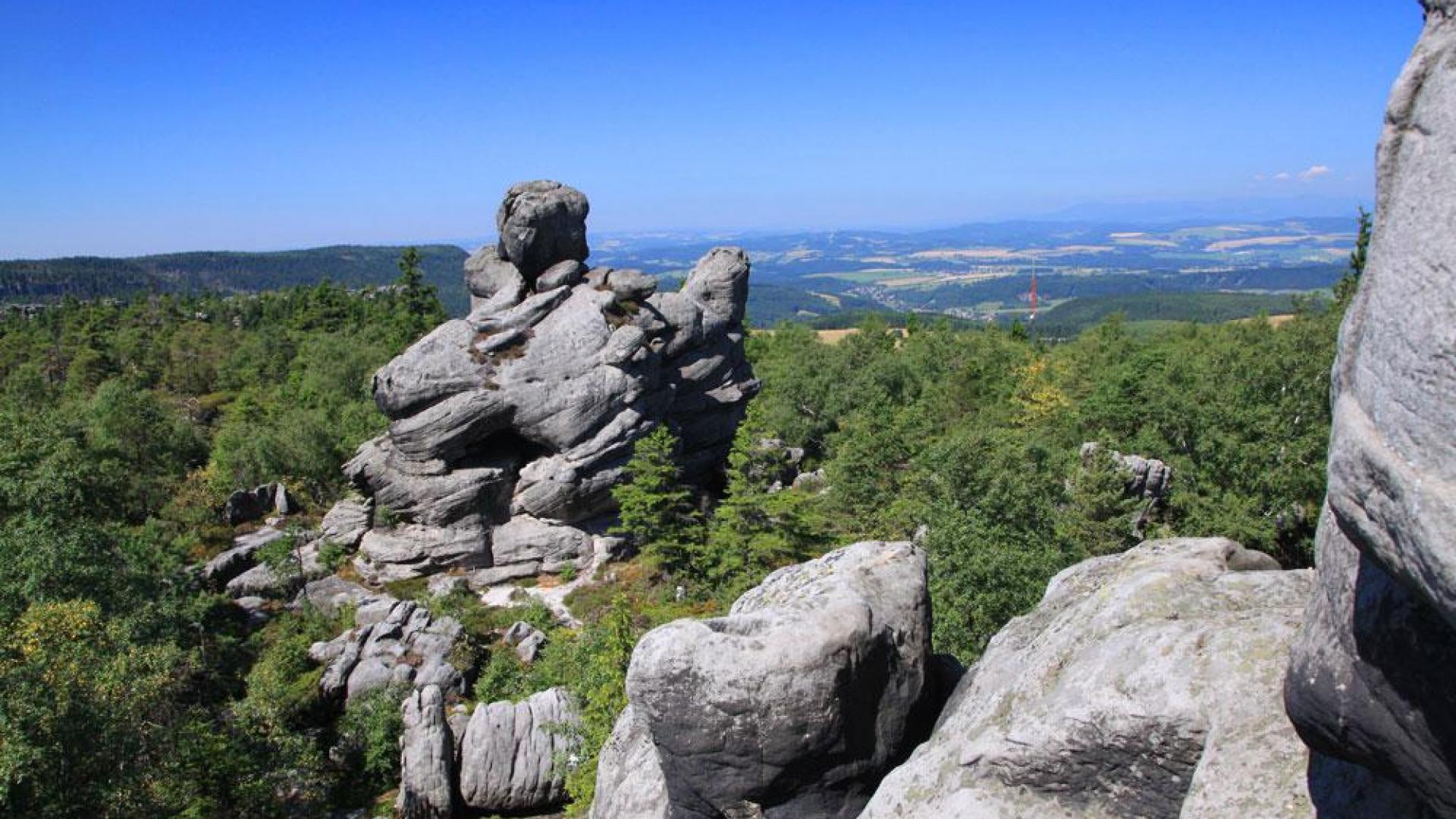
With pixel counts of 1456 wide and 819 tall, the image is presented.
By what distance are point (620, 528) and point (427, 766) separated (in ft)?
46.9

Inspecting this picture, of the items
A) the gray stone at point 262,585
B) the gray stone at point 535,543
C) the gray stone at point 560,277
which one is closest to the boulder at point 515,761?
the gray stone at point 535,543

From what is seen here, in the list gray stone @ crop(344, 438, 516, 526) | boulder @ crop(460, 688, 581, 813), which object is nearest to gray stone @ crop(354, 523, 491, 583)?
gray stone @ crop(344, 438, 516, 526)

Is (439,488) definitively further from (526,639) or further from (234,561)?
(234,561)

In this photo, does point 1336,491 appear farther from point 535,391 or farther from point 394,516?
point 394,516

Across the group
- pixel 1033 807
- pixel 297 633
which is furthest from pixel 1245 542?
pixel 297 633

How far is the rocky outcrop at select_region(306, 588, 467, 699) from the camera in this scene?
26.3 metres

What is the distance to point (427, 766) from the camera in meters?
21.0

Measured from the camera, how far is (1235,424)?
2848 cm

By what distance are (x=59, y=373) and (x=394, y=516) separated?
6941 centimetres

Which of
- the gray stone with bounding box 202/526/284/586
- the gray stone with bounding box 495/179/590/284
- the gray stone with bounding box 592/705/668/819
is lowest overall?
the gray stone with bounding box 202/526/284/586

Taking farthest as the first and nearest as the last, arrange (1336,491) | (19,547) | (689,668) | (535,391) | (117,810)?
(535,391), (19,547), (117,810), (689,668), (1336,491)

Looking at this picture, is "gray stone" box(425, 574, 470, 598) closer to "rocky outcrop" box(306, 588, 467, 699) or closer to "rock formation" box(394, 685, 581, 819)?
"rocky outcrop" box(306, 588, 467, 699)

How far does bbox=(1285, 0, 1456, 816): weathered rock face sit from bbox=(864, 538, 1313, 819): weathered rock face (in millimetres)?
1001

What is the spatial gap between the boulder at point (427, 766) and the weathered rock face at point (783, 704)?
41.1 ft
